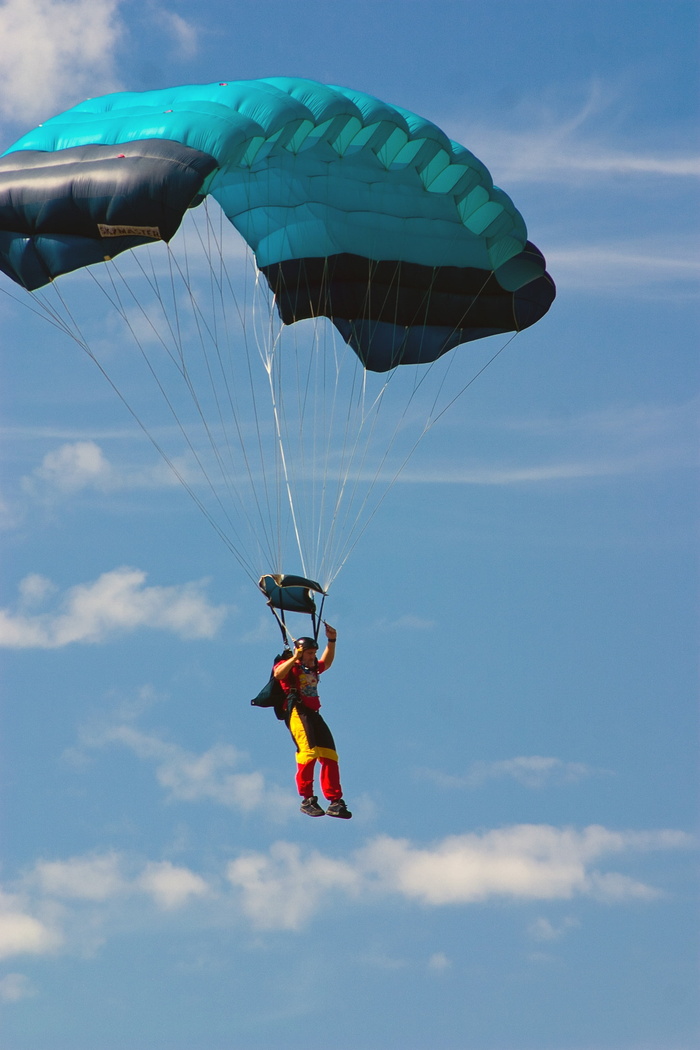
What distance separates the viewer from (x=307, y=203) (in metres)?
20.8

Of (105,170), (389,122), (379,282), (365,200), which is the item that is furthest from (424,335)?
(105,170)

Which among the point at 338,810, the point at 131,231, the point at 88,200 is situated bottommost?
the point at 338,810

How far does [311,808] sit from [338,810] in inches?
11.2

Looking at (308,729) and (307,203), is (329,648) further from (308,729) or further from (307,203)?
(307,203)

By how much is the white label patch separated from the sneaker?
5.47m

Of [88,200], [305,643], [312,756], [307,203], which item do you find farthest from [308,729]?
[307,203]

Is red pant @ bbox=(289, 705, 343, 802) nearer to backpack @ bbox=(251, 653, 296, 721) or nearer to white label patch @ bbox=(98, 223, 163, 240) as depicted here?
backpack @ bbox=(251, 653, 296, 721)

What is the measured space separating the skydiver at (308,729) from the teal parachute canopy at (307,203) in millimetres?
4168

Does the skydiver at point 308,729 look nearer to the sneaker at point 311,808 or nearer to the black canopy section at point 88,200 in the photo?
the sneaker at point 311,808

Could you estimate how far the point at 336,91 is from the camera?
18.9 m

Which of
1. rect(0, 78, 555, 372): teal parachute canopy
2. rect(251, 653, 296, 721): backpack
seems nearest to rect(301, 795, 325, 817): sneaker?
rect(251, 653, 296, 721): backpack

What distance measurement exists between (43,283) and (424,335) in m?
5.00

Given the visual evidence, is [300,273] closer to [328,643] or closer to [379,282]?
[379,282]

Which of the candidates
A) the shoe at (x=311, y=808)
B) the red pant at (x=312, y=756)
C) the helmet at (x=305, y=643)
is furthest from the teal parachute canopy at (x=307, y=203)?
the shoe at (x=311, y=808)
